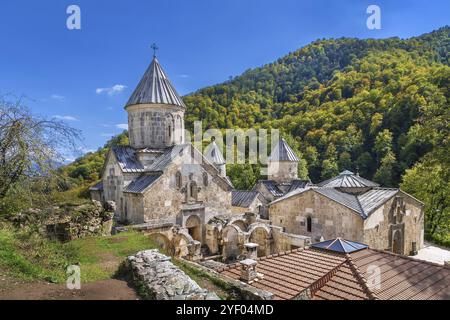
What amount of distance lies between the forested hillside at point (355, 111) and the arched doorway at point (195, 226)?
25.7 ft

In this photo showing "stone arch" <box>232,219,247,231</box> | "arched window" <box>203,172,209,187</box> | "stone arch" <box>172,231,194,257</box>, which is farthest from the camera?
"stone arch" <box>232,219,247,231</box>

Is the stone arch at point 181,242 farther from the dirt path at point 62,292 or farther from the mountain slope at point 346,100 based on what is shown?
the mountain slope at point 346,100

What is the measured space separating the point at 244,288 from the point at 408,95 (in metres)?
46.8

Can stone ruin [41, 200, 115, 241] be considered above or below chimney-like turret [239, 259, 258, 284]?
above

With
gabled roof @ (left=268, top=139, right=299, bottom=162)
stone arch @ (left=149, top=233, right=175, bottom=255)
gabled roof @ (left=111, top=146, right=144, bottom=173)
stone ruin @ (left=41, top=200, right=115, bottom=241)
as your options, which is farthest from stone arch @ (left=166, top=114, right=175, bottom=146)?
gabled roof @ (left=268, top=139, right=299, bottom=162)

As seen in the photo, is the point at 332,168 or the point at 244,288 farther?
the point at 332,168

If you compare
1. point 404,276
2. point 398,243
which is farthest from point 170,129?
point 398,243

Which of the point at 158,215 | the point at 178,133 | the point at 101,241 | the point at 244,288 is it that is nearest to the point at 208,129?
the point at 178,133

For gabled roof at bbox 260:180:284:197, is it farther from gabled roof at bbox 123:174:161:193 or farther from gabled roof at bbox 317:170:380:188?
gabled roof at bbox 123:174:161:193

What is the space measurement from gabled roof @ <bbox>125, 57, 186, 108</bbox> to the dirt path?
1173 cm

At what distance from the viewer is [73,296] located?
16.4 ft

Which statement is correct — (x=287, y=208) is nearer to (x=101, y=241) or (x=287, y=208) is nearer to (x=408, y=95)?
(x=101, y=241)

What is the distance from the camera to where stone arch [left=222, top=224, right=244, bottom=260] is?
14617 millimetres

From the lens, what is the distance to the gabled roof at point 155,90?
15.9 m
